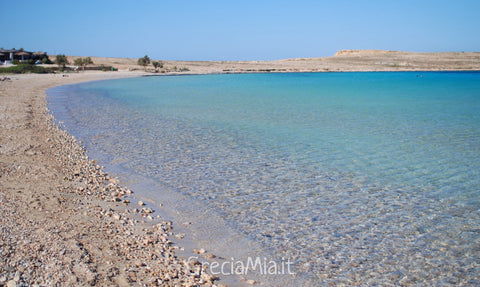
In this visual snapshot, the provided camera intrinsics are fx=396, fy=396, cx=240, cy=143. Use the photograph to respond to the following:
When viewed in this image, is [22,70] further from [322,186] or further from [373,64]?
[373,64]

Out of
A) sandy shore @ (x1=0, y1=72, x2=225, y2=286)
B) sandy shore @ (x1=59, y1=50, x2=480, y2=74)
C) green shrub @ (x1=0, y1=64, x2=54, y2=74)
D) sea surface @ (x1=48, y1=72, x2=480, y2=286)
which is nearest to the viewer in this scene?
sandy shore @ (x1=0, y1=72, x2=225, y2=286)

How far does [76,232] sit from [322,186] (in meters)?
4.61

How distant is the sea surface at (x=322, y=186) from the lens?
5027 mm

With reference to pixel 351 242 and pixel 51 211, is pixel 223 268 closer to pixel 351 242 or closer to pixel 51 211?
pixel 351 242

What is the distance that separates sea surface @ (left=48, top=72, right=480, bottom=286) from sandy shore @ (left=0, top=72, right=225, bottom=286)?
2.19 feet

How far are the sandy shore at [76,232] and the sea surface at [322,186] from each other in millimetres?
669

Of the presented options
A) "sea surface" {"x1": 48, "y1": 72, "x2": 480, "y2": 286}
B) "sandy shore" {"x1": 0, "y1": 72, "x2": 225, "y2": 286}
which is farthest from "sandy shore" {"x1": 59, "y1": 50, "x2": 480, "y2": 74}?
"sandy shore" {"x1": 0, "y1": 72, "x2": 225, "y2": 286}

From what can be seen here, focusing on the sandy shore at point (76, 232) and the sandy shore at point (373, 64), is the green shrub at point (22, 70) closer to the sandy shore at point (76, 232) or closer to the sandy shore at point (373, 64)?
the sandy shore at point (76, 232)

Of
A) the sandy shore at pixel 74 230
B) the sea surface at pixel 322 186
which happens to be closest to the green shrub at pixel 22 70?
the sea surface at pixel 322 186

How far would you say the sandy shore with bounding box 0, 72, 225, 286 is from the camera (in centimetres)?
403

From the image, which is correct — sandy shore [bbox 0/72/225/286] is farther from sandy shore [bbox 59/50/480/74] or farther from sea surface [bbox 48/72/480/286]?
sandy shore [bbox 59/50/480/74]

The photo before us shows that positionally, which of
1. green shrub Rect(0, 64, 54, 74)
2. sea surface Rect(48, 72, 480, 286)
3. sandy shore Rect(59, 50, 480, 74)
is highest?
sandy shore Rect(59, 50, 480, 74)

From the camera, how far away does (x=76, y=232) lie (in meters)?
5.05

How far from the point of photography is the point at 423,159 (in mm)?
9930
